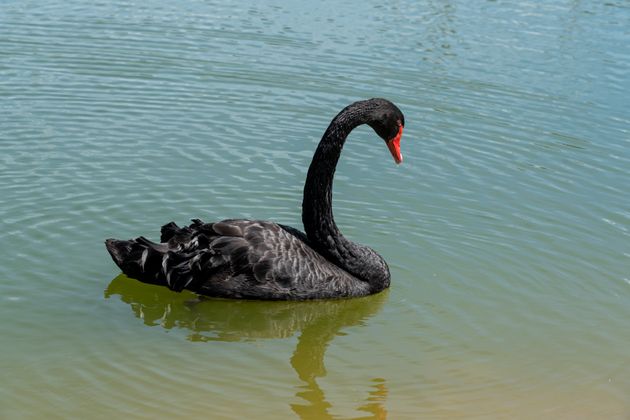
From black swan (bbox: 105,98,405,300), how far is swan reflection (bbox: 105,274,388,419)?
9cm

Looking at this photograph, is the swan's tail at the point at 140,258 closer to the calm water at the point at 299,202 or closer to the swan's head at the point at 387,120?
the calm water at the point at 299,202

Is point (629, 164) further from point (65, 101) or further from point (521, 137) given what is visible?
point (65, 101)

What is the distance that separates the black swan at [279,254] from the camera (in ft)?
23.6

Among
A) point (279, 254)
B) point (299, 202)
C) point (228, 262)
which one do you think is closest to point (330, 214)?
point (279, 254)

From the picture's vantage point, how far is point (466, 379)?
6.32 m

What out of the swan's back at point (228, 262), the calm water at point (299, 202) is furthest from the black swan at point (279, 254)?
the calm water at point (299, 202)

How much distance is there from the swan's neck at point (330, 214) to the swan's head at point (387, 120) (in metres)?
0.09

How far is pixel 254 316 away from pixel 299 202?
79.6 inches

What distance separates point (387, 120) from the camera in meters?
7.75

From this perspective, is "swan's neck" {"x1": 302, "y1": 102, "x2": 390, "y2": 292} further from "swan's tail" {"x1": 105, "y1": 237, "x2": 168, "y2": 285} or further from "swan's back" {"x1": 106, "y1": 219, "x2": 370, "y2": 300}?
"swan's tail" {"x1": 105, "y1": 237, "x2": 168, "y2": 285}

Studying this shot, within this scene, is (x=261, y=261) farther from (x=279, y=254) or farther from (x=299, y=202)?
(x=299, y=202)

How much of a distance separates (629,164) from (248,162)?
397cm

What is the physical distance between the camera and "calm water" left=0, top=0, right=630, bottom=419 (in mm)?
6180

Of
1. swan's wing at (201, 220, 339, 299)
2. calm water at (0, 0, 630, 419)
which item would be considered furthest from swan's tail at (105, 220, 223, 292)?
calm water at (0, 0, 630, 419)
